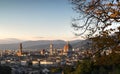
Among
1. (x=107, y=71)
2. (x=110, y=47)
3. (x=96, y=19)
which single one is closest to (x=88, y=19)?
(x=96, y=19)

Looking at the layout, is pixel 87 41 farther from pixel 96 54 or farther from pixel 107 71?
pixel 107 71

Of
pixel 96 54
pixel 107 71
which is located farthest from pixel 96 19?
pixel 107 71

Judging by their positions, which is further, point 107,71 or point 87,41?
point 107,71

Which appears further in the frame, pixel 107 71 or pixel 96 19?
pixel 107 71

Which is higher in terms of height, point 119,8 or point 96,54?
point 119,8

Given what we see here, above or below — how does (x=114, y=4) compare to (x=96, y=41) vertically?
above

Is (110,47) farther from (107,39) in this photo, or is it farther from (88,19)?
(88,19)

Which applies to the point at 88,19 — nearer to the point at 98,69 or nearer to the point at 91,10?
the point at 91,10

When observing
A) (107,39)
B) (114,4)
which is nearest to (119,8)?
(114,4)
